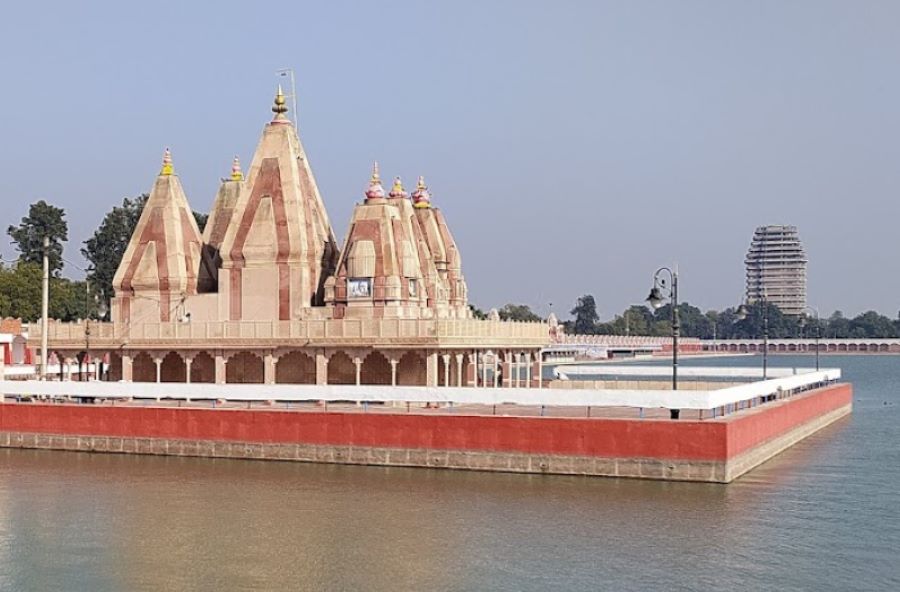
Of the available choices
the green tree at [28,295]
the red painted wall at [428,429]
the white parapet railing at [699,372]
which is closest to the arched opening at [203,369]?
the red painted wall at [428,429]

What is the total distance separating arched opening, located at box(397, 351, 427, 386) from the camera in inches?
2343

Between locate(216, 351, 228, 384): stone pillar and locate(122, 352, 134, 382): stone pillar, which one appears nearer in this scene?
locate(216, 351, 228, 384): stone pillar

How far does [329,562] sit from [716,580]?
33.5 ft

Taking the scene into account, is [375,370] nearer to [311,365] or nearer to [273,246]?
[311,365]

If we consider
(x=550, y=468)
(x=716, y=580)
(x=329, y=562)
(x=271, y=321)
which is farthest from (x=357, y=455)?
(x=716, y=580)

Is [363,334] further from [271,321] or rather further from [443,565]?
[443,565]

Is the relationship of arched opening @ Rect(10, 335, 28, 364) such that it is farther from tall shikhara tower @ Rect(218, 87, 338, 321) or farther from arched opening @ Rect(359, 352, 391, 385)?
arched opening @ Rect(359, 352, 391, 385)

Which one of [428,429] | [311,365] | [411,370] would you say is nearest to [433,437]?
[428,429]

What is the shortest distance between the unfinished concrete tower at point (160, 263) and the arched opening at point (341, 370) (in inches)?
399

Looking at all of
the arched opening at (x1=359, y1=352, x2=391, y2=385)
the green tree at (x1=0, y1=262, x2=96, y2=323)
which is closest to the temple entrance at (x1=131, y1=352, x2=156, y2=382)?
the arched opening at (x1=359, y1=352, x2=391, y2=385)

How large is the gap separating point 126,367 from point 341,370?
37.8 ft

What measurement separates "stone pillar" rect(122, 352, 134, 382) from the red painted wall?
6.97 m

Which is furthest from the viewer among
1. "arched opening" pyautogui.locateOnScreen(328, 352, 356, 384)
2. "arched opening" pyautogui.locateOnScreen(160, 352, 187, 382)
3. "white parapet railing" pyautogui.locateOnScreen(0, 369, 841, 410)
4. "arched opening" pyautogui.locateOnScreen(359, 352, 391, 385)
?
"arched opening" pyautogui.locateOnScreen(160, 352, 187, 382)

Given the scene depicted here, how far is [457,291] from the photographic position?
74.3m
